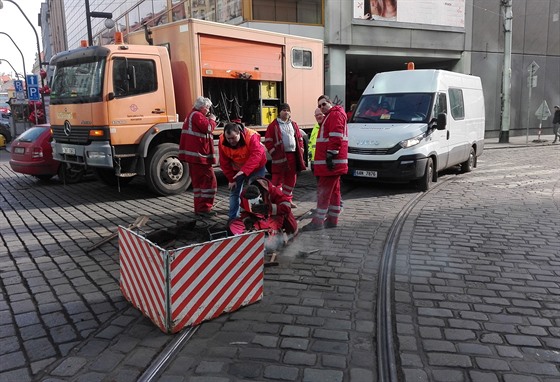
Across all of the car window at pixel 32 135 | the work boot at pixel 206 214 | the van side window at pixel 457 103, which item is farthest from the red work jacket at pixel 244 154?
the car window at pixel 32 135

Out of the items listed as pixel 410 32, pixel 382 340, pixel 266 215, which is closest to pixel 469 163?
pixel 266 215

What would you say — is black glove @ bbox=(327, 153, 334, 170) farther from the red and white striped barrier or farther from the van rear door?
the van rear door

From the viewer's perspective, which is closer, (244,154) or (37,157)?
(244,154)

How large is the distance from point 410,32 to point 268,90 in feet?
43.8

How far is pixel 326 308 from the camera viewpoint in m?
3.95

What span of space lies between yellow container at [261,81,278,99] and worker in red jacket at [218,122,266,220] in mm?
4373

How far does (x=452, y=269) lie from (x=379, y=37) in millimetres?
17805

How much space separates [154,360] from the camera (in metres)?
3.14

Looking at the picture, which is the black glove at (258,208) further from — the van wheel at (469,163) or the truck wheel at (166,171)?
the van wheel at (469,163)

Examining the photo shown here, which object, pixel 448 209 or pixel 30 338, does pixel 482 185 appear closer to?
pixel 448 209

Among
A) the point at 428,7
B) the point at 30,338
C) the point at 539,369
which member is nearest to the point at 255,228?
the point at 30,338

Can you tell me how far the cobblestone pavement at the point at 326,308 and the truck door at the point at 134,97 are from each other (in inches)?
74.8

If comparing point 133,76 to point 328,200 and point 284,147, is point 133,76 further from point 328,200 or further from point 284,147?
point 328,200

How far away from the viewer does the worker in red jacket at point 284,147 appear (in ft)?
25.6
